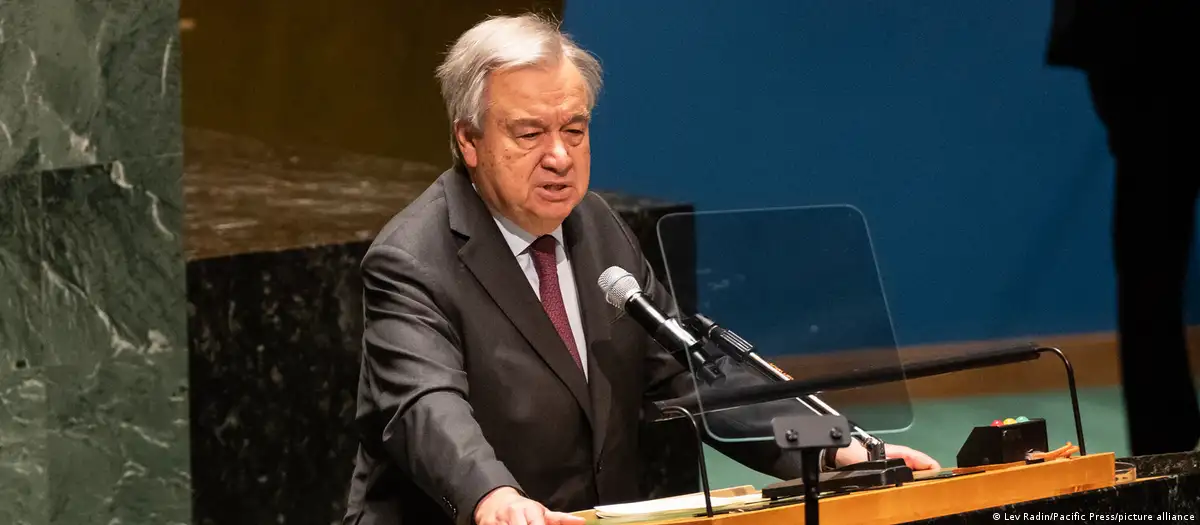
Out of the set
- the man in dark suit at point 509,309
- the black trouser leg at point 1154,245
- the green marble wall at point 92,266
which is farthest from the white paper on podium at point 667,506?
the black trouser leg at point 1154,245

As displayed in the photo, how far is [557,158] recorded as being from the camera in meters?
2.18

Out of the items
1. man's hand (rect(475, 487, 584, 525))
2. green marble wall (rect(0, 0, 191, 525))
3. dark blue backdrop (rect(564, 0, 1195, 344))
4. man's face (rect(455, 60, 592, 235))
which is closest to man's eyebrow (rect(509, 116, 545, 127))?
man's face (rect(455, 60, 592, 235))

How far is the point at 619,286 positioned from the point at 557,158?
32cm

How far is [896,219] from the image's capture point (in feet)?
15.0

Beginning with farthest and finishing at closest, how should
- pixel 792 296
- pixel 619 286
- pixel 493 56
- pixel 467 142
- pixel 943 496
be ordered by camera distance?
pixel 467 142, pixel 493 56, pixel 619 286, pixel 792 296, pixel 943 496

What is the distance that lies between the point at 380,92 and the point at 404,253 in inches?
66.3

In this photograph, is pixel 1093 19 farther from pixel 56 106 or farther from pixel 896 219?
pixel 56 106

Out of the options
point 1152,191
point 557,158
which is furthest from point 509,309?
point 1152,191

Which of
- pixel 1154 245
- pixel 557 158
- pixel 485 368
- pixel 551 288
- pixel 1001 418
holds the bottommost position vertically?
pixel 1001 418

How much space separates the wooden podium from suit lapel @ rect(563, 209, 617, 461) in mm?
392

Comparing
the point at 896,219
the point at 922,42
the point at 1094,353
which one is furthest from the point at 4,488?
the point at 1094,353

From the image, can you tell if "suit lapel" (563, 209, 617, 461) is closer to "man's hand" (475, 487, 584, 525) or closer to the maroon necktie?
the maroon necktie

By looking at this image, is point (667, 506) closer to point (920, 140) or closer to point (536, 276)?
point (536, 276)

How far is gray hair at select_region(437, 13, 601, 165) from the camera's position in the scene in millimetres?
2154
